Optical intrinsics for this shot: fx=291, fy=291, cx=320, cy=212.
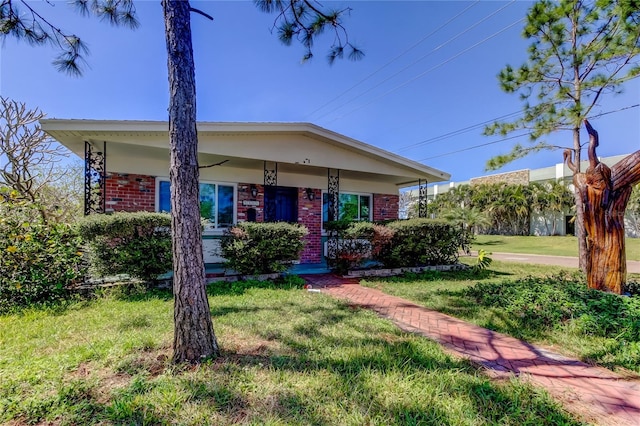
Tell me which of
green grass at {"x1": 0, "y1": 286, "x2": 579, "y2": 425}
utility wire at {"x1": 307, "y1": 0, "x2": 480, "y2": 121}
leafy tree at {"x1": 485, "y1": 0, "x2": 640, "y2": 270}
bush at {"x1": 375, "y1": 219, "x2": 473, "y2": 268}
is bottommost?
green grass at {"x1": 0, "y1": 286, "x2": 579, "y2": 425}

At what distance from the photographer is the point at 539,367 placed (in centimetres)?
301

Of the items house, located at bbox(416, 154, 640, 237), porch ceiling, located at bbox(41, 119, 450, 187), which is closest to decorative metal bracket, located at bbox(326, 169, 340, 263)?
porch ceiling, located at bbox(41, 119, 450, 187)

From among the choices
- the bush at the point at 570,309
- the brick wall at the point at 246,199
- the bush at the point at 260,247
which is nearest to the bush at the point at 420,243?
the bush at the point at 260,247

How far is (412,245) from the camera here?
8234 mm

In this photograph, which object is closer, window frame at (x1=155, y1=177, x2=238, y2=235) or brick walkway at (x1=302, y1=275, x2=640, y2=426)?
brick walkway at (x1=302, y1=275, x2=640, y2=426)

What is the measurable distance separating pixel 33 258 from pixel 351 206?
28.9 feet

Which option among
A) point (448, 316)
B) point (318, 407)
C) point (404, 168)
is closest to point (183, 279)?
point (318, 407)

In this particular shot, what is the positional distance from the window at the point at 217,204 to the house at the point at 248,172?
1.1 inches

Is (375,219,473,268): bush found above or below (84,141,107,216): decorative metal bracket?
below

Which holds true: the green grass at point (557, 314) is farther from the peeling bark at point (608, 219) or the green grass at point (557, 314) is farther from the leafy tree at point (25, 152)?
the leafy tree at point (25, 152)

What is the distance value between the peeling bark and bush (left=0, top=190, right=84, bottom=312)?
30.6 feet

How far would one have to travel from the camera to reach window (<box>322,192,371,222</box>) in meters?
10.7

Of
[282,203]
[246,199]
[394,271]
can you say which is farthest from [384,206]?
[246,199]

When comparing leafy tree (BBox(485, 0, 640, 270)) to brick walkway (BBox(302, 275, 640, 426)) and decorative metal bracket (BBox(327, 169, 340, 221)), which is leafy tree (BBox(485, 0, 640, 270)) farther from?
decorative metal bracket (BBox(327, 169, 340, 221))
